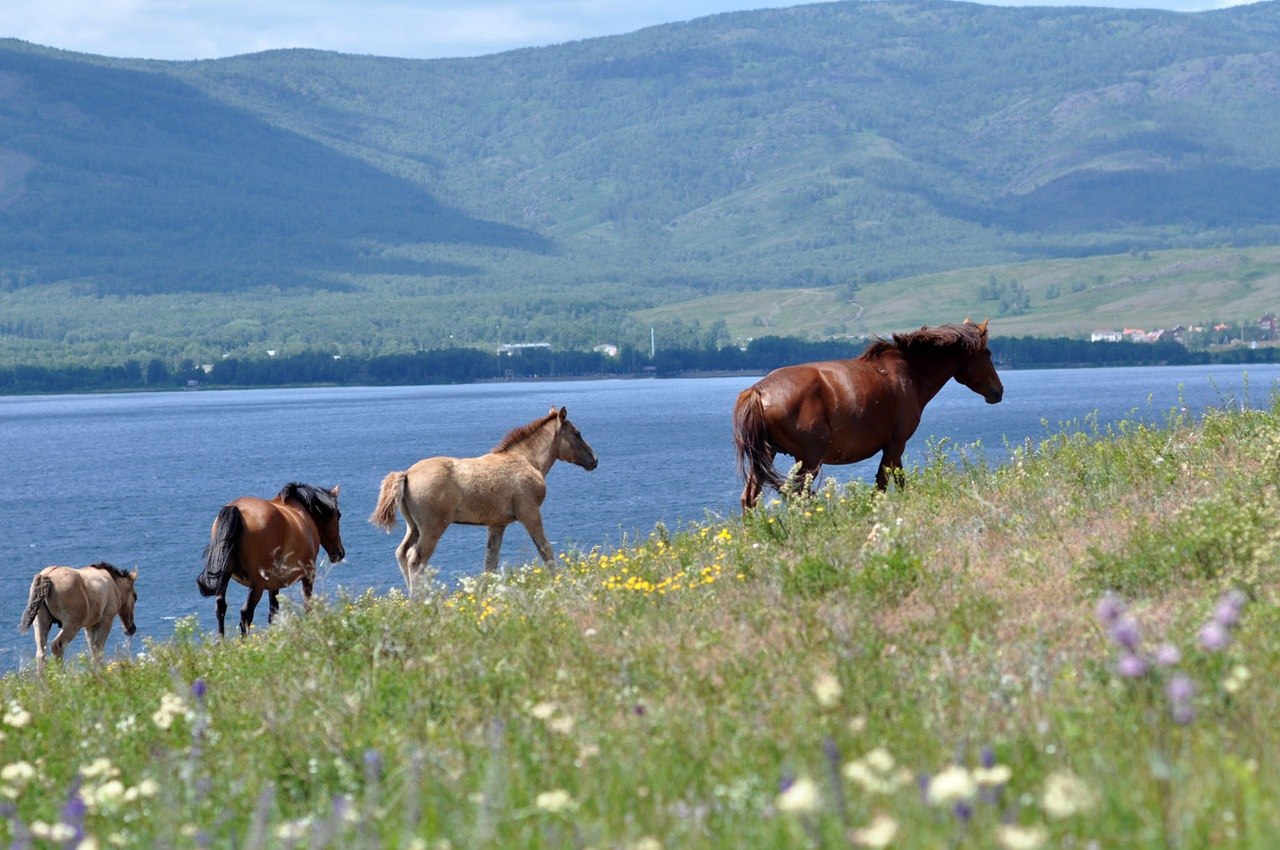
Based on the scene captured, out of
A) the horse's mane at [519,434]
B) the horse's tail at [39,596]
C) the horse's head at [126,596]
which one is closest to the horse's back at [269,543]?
the horse's mane at [519,434]

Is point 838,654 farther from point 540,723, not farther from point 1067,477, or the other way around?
point 1067,477

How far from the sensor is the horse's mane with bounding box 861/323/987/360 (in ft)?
53.4

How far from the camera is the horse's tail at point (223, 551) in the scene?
60.7 feet

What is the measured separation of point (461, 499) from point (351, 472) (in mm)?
74703

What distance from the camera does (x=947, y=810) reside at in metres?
4.85

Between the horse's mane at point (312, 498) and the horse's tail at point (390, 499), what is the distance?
2.33m

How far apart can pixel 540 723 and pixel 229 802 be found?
56.6 inches

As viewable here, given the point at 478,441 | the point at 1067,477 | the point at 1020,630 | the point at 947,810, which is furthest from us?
the point at 478,441

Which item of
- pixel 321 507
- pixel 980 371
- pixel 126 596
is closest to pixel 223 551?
pixel 321 507

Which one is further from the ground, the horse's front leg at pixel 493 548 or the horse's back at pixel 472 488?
the horse's back at pixel 472 488

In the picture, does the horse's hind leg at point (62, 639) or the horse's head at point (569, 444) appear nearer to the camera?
the horse's head at point (569, 444)

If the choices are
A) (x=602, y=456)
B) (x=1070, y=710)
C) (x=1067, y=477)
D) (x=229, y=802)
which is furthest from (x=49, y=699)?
(x=602, y=456)

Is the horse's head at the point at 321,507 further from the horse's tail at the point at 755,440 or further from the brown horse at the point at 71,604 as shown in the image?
the horse's tail at the point at 755,440

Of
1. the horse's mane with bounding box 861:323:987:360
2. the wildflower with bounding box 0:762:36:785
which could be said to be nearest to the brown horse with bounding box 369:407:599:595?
the horse's mane with bounding box 861:323:987:360
